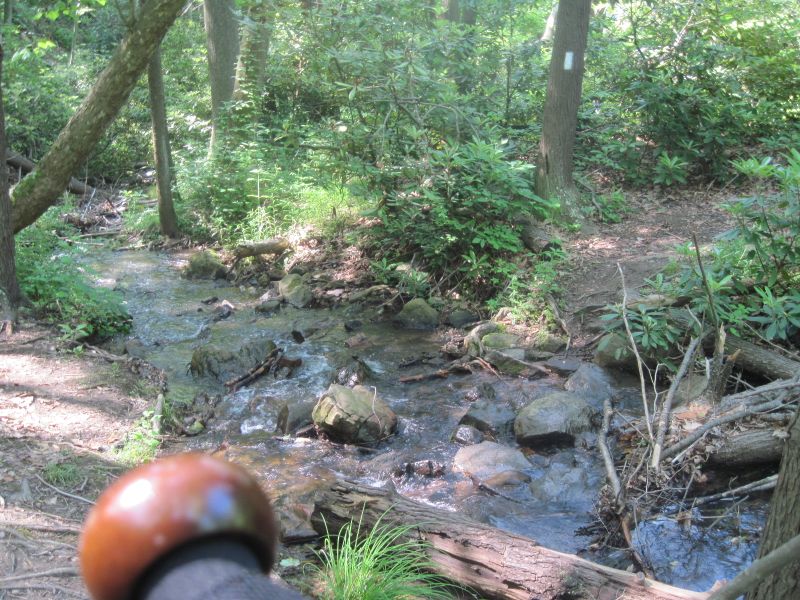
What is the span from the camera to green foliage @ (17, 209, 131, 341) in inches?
284

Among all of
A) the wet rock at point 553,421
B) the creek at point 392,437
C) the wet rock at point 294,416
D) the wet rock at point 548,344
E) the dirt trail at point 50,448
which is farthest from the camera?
the wet rock at point 548,344

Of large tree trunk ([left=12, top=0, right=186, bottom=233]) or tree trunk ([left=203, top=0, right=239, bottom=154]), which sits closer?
large tree trunk ([left=12, top=0, right=186, bottom=233])

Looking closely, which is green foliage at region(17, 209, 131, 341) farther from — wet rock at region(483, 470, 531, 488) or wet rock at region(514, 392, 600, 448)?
wet rock at region(514, 392, 600, 448)

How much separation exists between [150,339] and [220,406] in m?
2.07

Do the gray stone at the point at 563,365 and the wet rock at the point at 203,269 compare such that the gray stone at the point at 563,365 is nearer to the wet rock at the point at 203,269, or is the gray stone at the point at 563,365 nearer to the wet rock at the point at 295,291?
the wet rock at the point at 295,291

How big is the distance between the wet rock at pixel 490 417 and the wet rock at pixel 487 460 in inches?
16.9

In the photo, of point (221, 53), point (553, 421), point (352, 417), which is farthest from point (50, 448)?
point (221, 53)

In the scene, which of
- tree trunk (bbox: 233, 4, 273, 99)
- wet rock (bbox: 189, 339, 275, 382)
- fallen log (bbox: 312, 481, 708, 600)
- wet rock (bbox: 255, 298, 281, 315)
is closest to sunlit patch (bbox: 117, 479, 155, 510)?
fallen log (bbox: 312, 481, 708, 600)

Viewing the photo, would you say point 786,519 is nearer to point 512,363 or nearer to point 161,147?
point 512,363

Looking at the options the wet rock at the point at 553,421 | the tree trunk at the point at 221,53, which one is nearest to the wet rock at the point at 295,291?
the wet rock at the point at 553,421

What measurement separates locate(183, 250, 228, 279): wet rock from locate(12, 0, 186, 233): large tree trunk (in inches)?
171

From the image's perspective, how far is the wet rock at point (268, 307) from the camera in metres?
9.68

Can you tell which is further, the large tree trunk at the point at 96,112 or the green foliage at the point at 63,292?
the green foliage at the point at 63,292

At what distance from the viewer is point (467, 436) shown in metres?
6.25
